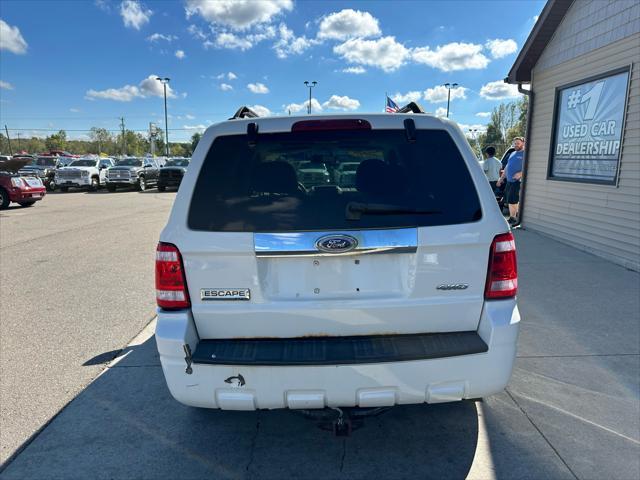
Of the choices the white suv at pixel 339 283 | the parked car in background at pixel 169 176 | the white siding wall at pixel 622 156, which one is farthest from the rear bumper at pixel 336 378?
the parked car in background at pixel 169 176

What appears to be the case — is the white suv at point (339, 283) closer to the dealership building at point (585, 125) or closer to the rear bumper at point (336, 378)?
the rear bumper at point (336, 378)

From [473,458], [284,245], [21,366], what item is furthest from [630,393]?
[21,366]

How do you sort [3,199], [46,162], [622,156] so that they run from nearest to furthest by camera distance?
[622,156] → [3,199] → [46,162]

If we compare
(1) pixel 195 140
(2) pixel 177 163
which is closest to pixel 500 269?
(2) pixel 177 163

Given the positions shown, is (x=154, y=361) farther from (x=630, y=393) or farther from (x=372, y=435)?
(x=630, y=393)

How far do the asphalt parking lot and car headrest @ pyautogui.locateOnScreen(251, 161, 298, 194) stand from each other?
5.16 feet

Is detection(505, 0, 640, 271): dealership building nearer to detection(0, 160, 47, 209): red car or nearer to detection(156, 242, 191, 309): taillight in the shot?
detection(156, 242, 191, 309): taillight

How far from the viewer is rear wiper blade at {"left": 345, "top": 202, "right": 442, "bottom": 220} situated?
2.19 meters

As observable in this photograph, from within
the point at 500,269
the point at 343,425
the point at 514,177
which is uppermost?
the point at 514,177

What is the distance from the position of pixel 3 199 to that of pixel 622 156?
58.8ft

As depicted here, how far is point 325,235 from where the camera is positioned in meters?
2.15

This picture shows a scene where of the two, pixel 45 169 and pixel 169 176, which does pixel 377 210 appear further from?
pixel 45 169

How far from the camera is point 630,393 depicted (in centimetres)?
316

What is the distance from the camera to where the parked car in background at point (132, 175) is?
24.6m
